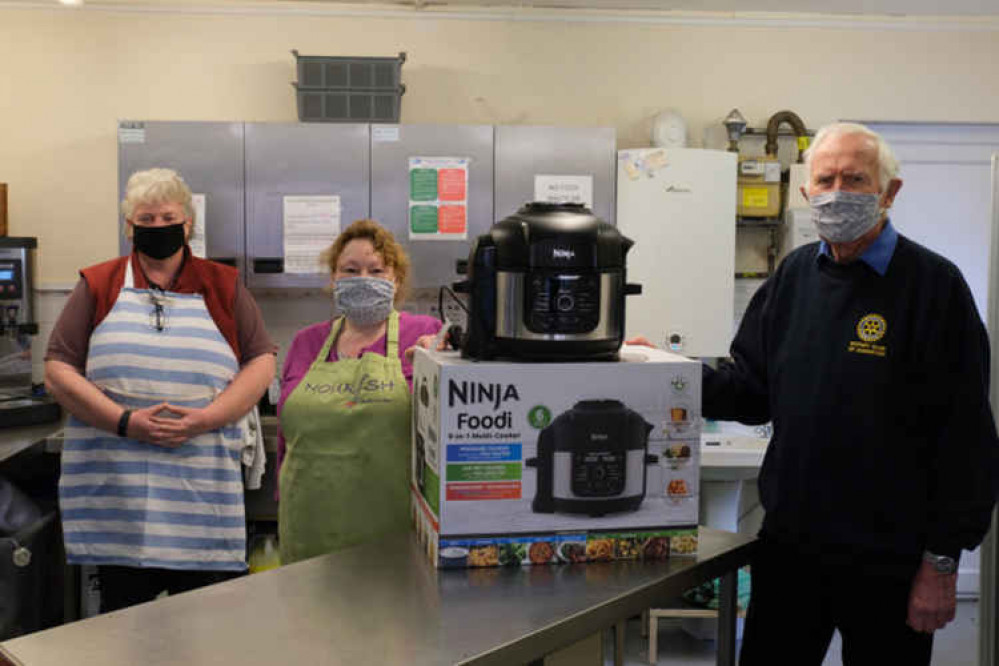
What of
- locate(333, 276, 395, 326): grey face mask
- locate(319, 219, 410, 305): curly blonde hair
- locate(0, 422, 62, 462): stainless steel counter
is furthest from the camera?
locate(0, 422, 62, 462): stainless steel counter

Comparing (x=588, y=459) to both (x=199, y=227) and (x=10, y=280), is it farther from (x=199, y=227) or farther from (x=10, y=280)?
(x=10, y=280)

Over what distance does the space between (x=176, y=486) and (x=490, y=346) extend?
1266 mm

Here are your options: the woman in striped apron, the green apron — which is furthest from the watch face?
the woman in striped apron

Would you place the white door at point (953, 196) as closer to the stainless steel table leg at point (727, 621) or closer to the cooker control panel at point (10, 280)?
the stainless steel table leg at point (727, 621)

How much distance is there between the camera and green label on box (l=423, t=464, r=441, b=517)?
141 centimetres

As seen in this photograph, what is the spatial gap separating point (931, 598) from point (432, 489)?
878 millimetres

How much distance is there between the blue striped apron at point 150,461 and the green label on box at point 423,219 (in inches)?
Result: 51.4

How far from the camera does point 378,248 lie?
2199 mm

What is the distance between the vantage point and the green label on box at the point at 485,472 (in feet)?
4.59

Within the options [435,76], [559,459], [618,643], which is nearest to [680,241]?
[435,76]

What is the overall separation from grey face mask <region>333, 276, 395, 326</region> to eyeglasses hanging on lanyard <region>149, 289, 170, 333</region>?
51cm

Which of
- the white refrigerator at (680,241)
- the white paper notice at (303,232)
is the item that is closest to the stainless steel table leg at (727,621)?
the white refrigerator at (680,241)

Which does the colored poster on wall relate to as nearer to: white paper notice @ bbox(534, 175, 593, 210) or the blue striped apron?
white paper notice @ bbox(534, 175, 593, 210)

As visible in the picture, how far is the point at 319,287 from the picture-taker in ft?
12.0
